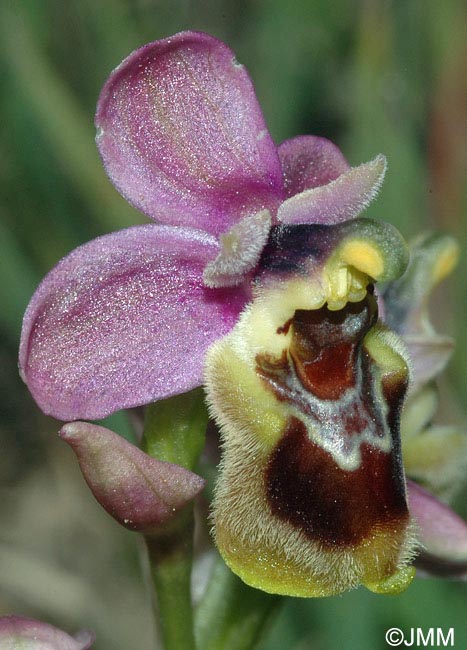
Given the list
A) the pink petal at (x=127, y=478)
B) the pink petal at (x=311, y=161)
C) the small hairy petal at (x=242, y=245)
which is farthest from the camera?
the pink petal at (x=311, y=161)

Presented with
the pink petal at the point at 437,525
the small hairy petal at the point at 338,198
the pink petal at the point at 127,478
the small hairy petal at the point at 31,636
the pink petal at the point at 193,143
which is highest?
the pink petal at the point at 193,143

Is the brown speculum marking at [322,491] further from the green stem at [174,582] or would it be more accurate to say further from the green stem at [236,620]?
the green stem at [236,620]

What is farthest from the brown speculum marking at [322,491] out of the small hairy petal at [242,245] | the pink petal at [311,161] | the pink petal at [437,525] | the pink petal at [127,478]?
the pink petal at [311,161]

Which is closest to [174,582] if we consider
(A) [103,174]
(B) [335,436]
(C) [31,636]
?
(C) [31,636]

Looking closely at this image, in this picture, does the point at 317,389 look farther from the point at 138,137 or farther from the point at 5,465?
the point at 5,465

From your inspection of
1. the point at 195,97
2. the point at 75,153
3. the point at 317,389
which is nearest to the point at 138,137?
the point at 195,97

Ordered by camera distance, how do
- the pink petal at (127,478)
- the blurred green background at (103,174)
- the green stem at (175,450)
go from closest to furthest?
the pink petal at (127,478)
the green stem at (175,450)
the blurred green background at (103,174)
